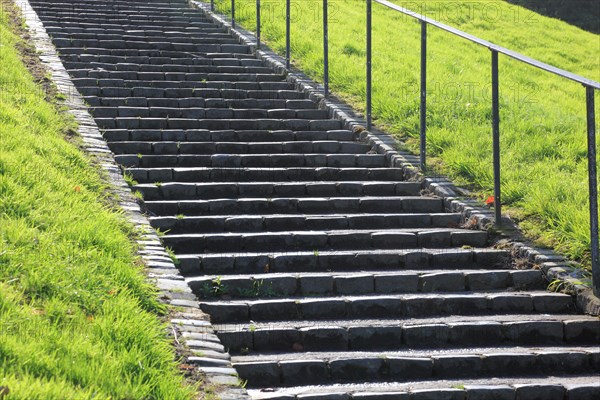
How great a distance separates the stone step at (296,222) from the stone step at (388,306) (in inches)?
43.9

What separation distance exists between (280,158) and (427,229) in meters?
1.77

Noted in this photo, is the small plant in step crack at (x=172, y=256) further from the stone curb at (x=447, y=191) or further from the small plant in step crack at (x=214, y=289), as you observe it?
the stone curb at (x=447, y=191)

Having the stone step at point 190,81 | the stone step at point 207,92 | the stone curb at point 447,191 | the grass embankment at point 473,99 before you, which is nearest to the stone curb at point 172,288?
the stone step at point 207,92

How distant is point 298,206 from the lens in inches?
266

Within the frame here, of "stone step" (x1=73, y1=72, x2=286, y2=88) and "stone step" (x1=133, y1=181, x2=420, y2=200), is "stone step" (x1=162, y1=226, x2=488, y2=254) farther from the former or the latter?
"stone step" (x1=73, y1=72, x2=286, y2=88)

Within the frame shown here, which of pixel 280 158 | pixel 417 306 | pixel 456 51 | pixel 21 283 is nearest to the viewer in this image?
pixel 21 283

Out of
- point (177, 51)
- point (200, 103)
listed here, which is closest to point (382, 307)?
point (200, 103)

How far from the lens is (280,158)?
25.3ft

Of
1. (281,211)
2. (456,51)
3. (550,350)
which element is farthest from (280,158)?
(456,51)

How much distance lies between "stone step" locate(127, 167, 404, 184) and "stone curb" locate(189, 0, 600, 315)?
0.20 metres

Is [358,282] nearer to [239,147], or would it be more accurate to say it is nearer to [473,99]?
[239,147]

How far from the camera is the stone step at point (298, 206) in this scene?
6.53 meters

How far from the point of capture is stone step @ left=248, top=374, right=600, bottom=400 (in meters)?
4.32

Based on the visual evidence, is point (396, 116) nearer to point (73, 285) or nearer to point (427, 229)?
point (427, 229)
